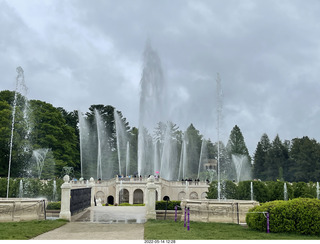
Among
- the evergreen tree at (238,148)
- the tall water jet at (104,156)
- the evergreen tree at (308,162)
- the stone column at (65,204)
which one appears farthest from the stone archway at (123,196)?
the evergreen tree at (308,162)

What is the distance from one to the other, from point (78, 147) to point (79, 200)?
59016mm

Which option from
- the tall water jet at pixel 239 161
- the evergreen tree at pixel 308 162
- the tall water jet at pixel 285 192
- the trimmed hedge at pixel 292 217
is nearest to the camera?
the trimmed hedge at pixel 292 217

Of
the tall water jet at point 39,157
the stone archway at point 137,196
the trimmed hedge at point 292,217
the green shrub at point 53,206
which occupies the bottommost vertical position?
the stone archway at point 137,196

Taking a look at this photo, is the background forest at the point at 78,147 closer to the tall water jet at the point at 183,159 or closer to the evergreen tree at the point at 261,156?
the evergreen tree at the point at 261,156

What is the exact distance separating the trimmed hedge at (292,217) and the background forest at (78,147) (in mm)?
39927

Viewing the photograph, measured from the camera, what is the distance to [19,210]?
19.1m

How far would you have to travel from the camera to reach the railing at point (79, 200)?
22734mm

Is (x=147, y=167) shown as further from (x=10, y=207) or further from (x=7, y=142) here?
(x=10, y=207)

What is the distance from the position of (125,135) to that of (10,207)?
7327 cm

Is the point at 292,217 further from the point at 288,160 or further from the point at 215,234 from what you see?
the point at 288,160

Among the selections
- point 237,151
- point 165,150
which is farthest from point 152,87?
point 237,151

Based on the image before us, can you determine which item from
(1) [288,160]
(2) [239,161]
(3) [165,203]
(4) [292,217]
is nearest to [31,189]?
(3) [165,203]

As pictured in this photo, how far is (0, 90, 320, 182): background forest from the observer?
56.8m

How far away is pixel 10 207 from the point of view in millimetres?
18875
